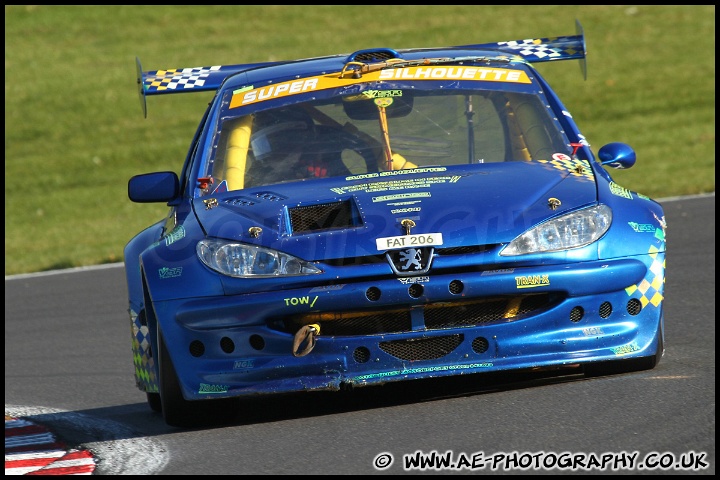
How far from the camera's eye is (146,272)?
517cm

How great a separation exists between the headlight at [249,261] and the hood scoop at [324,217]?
0.17 metres

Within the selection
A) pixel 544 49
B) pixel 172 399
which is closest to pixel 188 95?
pixel 544 49

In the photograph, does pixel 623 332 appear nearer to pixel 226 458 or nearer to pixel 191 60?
pixel 226 458

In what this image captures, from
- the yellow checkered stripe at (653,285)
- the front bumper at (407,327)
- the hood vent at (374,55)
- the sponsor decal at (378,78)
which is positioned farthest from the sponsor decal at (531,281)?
the hood vent at (374,55)

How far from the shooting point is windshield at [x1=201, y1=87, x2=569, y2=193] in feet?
19.7

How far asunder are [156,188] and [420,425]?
198 cm

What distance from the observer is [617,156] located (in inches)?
236

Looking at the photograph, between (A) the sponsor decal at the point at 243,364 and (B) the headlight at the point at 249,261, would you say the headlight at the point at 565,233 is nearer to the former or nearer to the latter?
(B) the headlight at the point at 249,261

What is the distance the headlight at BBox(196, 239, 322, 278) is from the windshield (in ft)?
2.89

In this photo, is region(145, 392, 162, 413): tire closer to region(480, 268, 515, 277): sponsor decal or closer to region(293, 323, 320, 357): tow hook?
region(293, 323, 320, 357): tow hook

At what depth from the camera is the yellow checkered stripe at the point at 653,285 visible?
198 inches

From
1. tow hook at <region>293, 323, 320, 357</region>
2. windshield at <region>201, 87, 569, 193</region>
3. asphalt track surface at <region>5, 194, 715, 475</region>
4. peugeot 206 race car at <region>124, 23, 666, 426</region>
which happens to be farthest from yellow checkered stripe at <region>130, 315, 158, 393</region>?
tow hook at <region>293, 323, 320, 357</region>

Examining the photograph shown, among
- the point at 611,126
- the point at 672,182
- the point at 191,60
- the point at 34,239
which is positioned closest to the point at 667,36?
the point at 611,126

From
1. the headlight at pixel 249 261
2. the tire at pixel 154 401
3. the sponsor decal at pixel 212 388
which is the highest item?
the headlight at pixel 249 261
